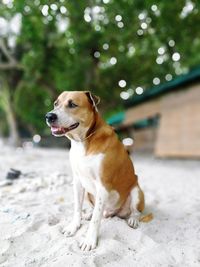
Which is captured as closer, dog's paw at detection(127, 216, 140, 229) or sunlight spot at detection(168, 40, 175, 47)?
dog's paw at detection(127, 216, 140, 229)

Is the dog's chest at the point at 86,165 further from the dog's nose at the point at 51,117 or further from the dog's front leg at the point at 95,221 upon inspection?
the dog's nose at the point at 51,117

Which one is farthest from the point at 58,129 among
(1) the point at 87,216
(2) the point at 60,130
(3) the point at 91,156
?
(1) the point at 87,216

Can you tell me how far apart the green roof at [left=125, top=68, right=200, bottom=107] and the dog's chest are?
7.03m

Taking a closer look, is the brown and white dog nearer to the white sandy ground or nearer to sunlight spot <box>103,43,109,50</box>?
the white sandy ground

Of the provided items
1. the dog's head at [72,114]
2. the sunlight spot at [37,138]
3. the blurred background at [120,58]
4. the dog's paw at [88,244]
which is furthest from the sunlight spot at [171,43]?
the sunlight spot at [37,138]

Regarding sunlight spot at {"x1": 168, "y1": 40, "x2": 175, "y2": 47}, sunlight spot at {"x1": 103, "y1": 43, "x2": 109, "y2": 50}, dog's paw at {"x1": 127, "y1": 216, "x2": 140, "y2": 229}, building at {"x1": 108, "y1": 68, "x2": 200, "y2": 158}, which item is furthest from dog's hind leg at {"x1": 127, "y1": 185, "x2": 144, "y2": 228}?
sunlight spot at {"x1": 103, "y1": 43, "x2": 109, "y2": 50}

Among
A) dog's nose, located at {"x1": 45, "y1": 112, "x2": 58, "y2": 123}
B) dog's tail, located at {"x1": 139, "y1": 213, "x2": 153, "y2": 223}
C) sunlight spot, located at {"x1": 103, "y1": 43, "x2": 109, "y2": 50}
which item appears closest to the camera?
dog's nose, located at {"x1": 45, "y1": 112, "x2": 58, "y2": 123}

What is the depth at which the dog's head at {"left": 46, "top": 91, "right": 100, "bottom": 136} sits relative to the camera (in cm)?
279

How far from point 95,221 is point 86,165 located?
0.55 metres

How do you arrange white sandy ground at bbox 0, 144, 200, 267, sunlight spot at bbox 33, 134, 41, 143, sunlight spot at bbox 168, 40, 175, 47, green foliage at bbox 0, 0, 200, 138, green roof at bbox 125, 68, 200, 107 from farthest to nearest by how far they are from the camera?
1. sunlight spot at bbox 33, 134, 41, 143
2. sunlight spot at bbox 168, 40, 175, 47
3. green roof at bbox 125, 68, 200, 107
4. green foliage at bbox 0, 0, 200, 138
5. white sandy ground at bbox 0, 144, 200, 267

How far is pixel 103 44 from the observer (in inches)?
447

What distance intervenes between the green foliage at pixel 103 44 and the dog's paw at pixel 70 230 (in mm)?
4776

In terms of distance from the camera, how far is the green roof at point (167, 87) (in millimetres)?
9422

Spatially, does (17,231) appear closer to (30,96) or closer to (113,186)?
(113,186)
